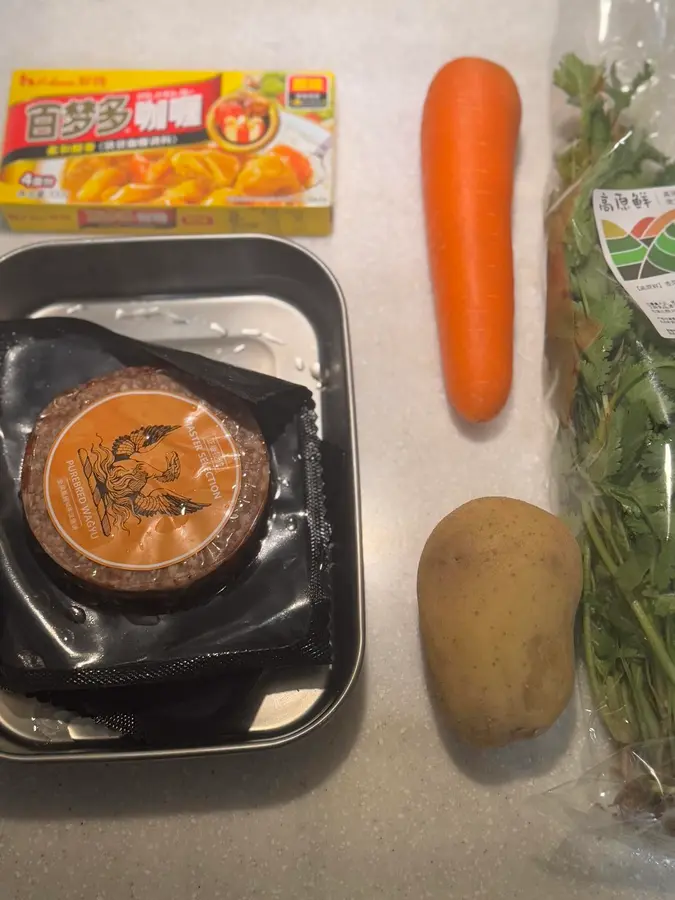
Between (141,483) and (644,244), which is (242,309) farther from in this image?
(644,244)

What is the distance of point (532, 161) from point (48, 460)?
66cm

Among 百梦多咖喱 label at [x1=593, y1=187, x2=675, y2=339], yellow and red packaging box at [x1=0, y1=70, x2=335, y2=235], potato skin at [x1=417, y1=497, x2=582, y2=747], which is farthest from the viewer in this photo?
yellow and red packaging box at [x1=0, y1=70, x2=335, y2=235]

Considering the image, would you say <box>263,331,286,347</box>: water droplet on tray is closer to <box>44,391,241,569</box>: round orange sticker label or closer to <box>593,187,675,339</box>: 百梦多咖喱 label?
<box>44,391,241,569</box>: round orange sticker label

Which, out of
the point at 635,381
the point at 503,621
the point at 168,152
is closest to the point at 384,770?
the point at 503,621

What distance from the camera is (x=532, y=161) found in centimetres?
95

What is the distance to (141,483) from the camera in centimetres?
70

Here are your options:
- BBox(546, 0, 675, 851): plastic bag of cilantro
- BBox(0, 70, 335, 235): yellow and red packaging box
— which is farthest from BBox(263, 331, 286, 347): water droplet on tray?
BBox(546, 0, 675, 851): plastic bag of cilantro

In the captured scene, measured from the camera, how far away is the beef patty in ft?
2.22

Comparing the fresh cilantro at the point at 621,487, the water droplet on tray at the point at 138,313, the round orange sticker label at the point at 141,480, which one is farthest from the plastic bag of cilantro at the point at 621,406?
the water droplet on tray at the point at 138,313

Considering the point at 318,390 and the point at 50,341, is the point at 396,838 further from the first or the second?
the point at 50,341

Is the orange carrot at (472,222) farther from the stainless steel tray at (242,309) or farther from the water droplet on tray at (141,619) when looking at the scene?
the water droplet on tray at (141,619)

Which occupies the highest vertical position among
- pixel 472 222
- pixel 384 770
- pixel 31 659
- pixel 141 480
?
pixel 472 222

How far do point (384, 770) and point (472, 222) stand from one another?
0.57 metres

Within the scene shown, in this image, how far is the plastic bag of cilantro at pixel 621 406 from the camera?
2.10ft
